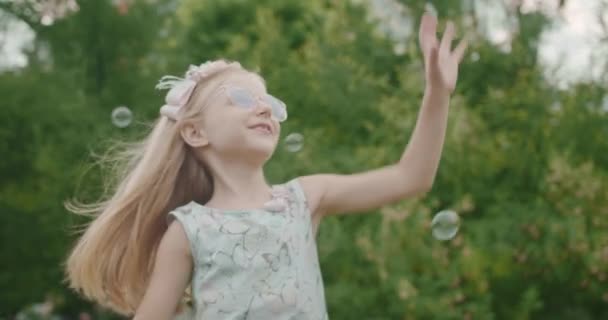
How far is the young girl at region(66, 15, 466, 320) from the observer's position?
2.88 meters

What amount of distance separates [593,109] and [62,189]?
4.09 metres

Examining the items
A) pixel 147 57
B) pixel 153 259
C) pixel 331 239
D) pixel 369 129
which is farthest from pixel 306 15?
pixel 153 259

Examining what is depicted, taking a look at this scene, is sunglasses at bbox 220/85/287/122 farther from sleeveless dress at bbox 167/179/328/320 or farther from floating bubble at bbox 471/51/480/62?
floating bubble at bbox 471/51/480/62

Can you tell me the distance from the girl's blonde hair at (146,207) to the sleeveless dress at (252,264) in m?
0.17

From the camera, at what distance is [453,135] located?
8641 mm

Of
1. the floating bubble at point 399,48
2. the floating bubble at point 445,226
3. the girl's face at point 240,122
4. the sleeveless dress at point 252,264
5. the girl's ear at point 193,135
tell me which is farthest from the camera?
the floating bubble at point 399,48

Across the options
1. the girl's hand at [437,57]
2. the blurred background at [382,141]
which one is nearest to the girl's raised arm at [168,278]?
the girl's hand at [437,57]

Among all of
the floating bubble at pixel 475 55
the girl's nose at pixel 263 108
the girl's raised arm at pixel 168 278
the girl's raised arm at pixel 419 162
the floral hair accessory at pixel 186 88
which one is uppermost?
the floating bubble at pixel 475 55

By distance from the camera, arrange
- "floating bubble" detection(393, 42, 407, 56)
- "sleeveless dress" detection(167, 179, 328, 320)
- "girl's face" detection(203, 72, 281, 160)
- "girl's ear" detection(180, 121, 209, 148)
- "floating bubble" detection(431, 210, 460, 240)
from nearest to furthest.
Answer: "sleeveless dress" detection(167, 179, 328, 320) < "girl's face" detection(203, 72, 281, 160) < "girl's ear" detection(180, 121, 209, 148) < "floating bubble" detection(431, 210, 460, 240) < "floating bubble" detection(393, 42, 407, 56)

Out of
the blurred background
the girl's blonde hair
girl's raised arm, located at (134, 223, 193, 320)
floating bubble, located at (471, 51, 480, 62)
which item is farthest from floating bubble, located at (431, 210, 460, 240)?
floating bubble, located at (471, 51, 480, 62)

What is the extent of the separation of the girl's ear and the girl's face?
0.05 ft

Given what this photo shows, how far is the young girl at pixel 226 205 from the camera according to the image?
288 centimetres

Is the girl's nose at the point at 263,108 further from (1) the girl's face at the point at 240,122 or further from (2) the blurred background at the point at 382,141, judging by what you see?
(2) the blurred background at the point at 382,141

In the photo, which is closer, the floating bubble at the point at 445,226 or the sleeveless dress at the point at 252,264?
the sleeveless dress at the point at 252,264
